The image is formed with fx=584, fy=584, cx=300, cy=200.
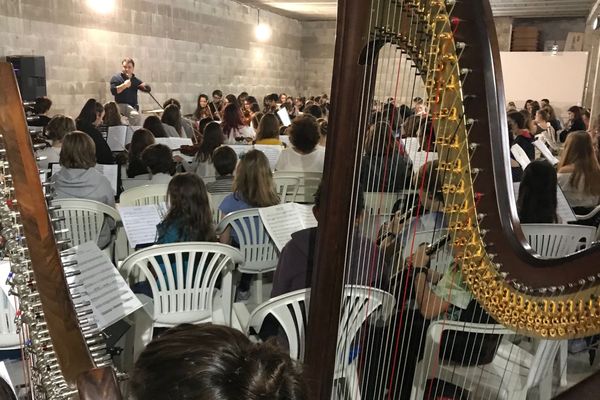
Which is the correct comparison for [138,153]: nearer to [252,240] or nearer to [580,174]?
[252,240]

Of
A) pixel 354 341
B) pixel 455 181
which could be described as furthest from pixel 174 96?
pixel 455 181

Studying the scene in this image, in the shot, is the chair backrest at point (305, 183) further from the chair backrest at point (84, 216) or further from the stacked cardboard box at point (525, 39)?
the stacked cardboard box at point (525, 39)

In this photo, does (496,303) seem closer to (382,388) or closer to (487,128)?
(487,128)

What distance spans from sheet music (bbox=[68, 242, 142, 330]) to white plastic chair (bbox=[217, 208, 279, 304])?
49.3 inches

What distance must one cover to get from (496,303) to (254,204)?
7.99ft

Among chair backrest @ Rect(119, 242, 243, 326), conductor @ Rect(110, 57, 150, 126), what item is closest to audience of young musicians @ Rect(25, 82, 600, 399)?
chair backrest @ Rect(119, 242, 243, 326)

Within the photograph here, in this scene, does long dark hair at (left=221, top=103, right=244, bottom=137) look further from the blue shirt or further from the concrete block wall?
the concrete block wall

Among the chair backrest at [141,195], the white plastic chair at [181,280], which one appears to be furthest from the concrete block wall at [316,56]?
the white plastic chair at [181,280]

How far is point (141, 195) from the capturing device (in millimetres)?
3588

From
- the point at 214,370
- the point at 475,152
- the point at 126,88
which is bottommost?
the point at 126,88

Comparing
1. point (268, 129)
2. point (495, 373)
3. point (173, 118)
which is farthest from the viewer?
point (173, 118)

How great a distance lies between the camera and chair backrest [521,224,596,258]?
3.04 meters

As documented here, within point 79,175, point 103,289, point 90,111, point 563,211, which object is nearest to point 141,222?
point 79,175

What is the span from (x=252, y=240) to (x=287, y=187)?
3.73ft
